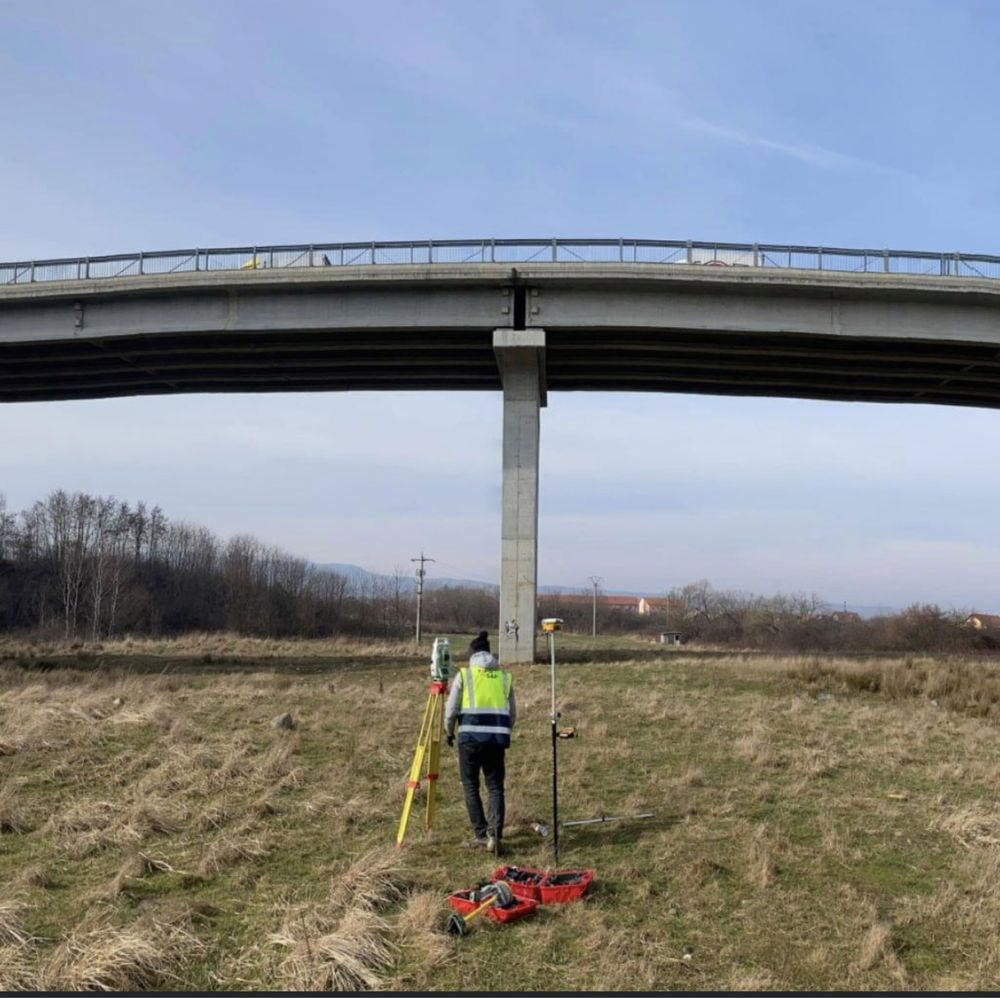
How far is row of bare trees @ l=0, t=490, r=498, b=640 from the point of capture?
2534 inches

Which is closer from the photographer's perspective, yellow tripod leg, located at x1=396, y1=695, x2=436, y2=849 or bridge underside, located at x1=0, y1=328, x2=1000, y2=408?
yellow tripod leg, located at x1=396, y1=695, x2=436, y2=849

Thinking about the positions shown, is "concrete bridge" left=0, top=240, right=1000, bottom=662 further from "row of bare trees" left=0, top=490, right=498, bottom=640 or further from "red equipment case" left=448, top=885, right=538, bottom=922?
"row of bare trees" left=0, top=490, right=498, bottom=640

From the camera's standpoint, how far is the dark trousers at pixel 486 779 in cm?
745

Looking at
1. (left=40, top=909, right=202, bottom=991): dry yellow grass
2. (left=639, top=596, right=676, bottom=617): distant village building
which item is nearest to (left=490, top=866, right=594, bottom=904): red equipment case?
(left=40, top=909, right=202, bottom=991): dry yellow grass

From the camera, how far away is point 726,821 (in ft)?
28.5

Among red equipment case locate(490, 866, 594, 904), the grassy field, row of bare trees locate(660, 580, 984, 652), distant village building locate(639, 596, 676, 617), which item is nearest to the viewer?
the grassy field

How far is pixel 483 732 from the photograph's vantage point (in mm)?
7500

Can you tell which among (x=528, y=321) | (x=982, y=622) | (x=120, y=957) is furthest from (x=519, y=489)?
(x=982, y=622)

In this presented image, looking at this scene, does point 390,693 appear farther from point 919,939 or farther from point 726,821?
point 919,939

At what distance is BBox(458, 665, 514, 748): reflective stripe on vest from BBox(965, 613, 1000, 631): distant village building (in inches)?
2198

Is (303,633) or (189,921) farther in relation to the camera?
(303,633)

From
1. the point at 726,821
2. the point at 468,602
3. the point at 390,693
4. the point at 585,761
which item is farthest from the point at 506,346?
the point at 468,602

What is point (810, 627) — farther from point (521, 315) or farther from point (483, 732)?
point (483, 732)

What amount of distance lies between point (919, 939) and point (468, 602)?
10465 centimetres
